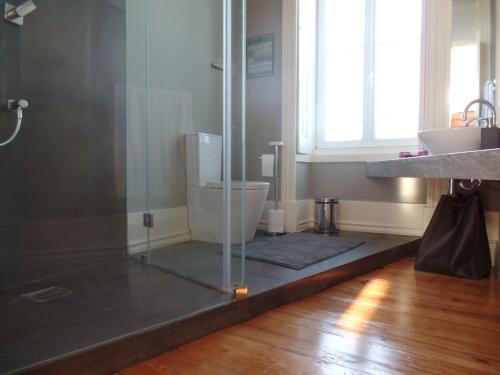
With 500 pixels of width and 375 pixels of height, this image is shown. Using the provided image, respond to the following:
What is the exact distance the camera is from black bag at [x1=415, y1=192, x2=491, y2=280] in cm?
215

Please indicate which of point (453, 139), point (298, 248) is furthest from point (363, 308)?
point (453, 139)

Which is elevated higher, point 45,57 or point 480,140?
point 45,57

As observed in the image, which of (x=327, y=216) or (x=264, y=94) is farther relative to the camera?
(x=264, y=94)

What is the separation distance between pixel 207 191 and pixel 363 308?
0.85 meters

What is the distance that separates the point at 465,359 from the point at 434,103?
206 centimetres

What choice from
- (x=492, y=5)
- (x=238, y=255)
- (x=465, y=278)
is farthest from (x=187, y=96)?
(x=492, y=5)

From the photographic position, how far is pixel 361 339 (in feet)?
4.40

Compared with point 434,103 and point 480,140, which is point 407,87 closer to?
point 434,103

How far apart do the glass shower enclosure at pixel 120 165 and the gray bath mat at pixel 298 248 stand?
522 mm

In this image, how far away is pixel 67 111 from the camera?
6.15 ft

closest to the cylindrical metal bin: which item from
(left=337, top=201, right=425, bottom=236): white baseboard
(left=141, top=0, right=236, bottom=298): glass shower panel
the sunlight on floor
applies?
(left=337, top=201, right=425, bottom=236): white baseboard

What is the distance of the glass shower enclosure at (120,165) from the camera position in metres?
1.52

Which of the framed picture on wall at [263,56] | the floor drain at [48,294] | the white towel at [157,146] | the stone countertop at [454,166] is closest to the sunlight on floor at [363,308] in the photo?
the stone countertop at [454,166]

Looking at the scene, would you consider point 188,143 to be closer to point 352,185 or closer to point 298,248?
point 298,248
